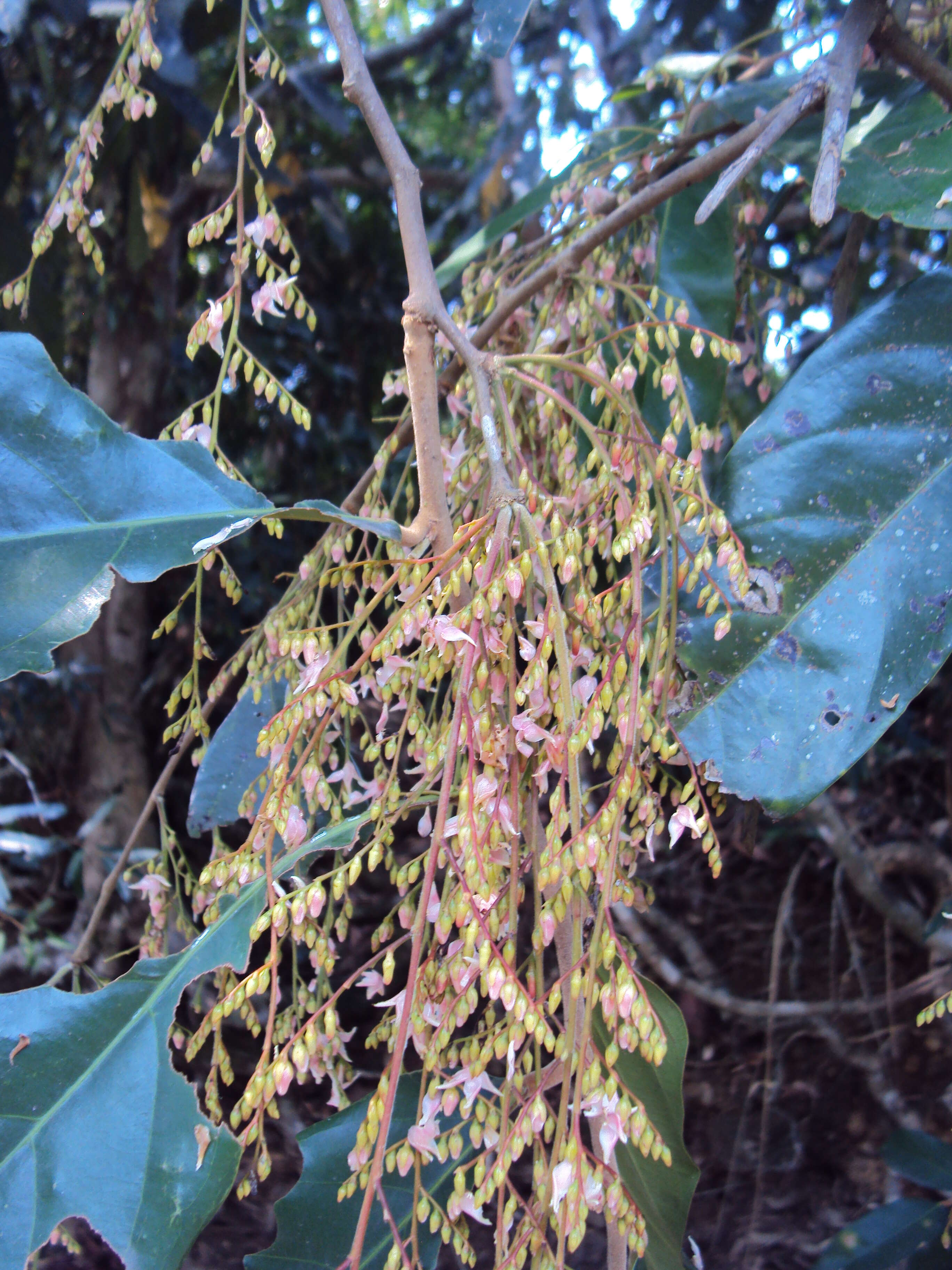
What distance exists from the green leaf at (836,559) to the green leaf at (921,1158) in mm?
856

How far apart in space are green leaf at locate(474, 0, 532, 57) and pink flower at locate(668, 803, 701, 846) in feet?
2.25

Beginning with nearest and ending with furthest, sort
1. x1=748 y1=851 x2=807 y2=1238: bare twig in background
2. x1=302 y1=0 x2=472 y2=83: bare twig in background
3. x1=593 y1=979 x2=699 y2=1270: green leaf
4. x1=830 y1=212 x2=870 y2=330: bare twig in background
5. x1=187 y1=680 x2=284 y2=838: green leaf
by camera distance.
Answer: x1=593 y1=979 x2=699 y2=1270: green leaf
x1=187 y1=680 x2=284 y2=838: green leaf
x1=830 y1=212 x2=870 y2=330: bare twig in background
x1=748 y1=851 x2=807 y2=1238: bare twig in background
x1=302 y1=0 x2=472 y2=83: bare twig in background

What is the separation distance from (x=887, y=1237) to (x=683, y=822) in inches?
35.6

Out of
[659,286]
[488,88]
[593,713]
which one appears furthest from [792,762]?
[488,88]

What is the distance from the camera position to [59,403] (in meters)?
0.63

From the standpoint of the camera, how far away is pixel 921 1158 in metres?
1.15

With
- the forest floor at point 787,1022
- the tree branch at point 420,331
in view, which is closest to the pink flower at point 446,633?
the tree branch at point 420,331

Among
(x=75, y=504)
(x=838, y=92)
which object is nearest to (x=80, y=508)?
(x=75, y=504)

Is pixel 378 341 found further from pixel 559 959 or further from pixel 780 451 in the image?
pixel 559 959

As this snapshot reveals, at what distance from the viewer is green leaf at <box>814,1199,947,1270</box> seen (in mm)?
1053

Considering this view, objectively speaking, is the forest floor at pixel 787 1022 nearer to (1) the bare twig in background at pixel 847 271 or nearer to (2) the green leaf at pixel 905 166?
(1) the bare twig in background at pixel 847 271

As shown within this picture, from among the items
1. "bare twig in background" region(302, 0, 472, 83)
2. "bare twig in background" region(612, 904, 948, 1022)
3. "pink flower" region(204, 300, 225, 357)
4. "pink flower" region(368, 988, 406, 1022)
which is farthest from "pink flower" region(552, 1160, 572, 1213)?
"bare twig in background" region(302, 0, 472, 83)

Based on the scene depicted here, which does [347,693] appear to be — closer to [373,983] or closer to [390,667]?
[390,667]

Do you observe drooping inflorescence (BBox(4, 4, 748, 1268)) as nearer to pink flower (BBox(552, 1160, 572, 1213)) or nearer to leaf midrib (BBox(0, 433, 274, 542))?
pink flower (BBox(552, 1160, 572, 1213))
